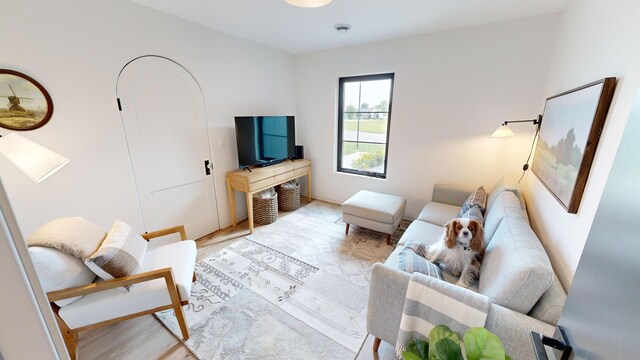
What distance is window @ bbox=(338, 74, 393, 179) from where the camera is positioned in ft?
11.1

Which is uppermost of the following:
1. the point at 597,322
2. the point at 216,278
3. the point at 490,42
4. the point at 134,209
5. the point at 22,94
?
the point at 490,42

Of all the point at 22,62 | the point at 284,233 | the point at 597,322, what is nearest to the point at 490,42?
the point at 597,322

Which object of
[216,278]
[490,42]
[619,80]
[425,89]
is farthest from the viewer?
[425,89]

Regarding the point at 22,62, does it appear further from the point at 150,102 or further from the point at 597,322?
the point at 597,322

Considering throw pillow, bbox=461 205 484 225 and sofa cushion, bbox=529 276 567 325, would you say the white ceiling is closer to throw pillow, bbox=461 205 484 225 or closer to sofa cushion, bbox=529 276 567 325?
throw pillow, bbox=461 205 484 225

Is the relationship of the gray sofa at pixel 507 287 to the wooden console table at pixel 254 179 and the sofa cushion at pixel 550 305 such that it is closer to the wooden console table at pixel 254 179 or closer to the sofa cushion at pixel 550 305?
the sofa cushion at pixel 550 305

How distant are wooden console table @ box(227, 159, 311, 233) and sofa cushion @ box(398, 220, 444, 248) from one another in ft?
6.03

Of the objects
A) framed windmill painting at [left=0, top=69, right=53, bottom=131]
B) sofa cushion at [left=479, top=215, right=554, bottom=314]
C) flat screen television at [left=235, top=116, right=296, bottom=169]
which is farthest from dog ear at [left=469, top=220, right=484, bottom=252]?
framed windmill painting at [left=0, top=69, right=53, bottom=131]

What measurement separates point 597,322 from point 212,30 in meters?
3.51

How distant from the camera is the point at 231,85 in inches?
119

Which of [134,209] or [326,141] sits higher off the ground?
[326,141]

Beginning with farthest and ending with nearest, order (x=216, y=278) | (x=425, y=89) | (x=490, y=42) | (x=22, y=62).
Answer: (x=425, y=89)
(x=490, y=42)
(x=216, y=278)
(x=22, y=62)

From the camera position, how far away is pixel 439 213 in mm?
2639

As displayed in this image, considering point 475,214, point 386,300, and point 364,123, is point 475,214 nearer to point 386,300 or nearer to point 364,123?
point 386,300
